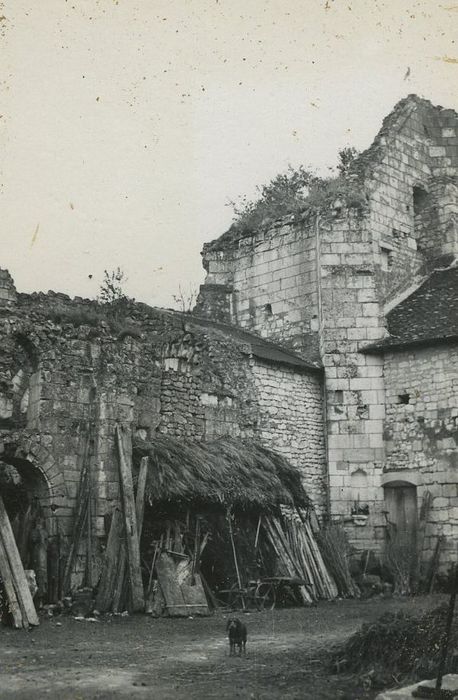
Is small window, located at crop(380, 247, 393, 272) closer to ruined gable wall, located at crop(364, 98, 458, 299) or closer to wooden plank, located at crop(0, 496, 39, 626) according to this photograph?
ruined gable wall, located at crop(364, 98, 458, 299)

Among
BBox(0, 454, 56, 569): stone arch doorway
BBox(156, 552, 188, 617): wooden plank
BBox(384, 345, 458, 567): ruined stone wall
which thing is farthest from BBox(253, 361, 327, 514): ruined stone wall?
BBox(0, 454, 56, 569): stone arch doorway

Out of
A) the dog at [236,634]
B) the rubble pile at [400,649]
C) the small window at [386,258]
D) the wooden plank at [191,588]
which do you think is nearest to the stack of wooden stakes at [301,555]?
the wooden plank at [191,588]

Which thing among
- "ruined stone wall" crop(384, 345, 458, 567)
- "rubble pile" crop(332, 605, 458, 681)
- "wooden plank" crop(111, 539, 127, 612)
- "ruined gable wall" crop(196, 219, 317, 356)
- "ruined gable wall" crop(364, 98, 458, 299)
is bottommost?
"rubble pile" crop(332, 605, 458, 681)

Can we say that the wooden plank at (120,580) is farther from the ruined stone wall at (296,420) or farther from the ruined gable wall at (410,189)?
the ruined gable wall at (410,189)

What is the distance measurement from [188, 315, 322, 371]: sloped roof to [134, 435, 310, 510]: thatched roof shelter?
202 centimetres

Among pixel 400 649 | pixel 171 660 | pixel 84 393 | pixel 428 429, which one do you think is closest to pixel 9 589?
pixel 171 660

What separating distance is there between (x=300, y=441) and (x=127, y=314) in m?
5.10

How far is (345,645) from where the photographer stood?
9078 millimetres

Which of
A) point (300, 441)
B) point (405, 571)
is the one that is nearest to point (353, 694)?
point (405, 571)

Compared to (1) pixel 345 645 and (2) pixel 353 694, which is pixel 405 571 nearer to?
(1) pixel 345 645

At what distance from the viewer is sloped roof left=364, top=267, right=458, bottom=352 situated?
1867cm

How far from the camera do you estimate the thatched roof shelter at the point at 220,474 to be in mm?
14586

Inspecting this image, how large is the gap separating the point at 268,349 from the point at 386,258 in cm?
352

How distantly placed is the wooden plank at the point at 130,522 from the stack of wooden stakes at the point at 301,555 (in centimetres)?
298
